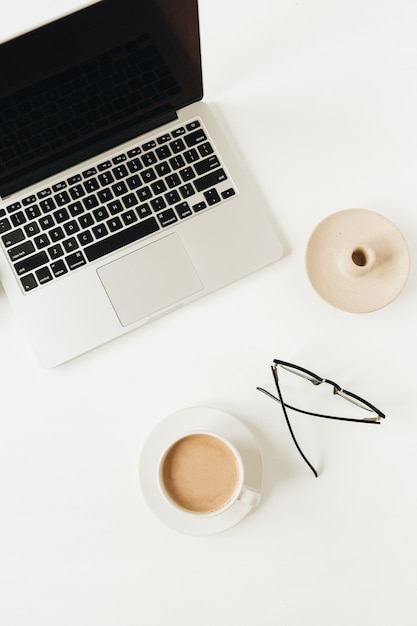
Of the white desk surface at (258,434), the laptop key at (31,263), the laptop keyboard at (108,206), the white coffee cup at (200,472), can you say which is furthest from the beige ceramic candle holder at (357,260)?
the laptop key at (31,263)

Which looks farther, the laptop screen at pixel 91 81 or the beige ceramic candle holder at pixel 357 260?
the beige ceramic candle holder at pixel 357 260

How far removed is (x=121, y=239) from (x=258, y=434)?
1.16 feet

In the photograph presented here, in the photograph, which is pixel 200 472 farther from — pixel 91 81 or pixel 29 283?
pixel 91 81

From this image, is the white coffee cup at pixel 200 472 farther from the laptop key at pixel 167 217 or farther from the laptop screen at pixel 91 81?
the laptop screen at pixel 91 81

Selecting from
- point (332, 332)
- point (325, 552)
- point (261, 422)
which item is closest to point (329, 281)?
point (332, 332)

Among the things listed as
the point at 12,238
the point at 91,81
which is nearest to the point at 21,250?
the point at 12,238

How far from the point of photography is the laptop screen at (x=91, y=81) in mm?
594

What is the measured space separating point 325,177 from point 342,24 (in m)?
0.25

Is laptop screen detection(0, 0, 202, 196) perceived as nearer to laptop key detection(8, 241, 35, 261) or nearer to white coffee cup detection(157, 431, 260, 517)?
laptop key detection(8, 241, 35, 261)

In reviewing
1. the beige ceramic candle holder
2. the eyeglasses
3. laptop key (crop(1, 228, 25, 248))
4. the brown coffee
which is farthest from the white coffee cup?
laptop key (crop(1, 228, 25, 248))

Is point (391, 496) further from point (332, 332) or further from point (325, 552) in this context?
point (332, 332)

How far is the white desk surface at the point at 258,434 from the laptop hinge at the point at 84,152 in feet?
0.34

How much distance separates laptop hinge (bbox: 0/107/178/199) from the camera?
0.78 m

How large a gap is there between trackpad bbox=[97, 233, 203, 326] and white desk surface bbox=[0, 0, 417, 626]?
36mm
